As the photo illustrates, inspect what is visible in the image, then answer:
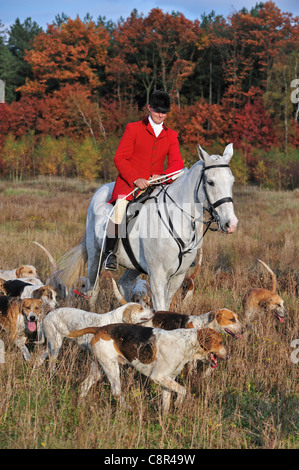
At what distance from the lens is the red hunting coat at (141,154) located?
18.2 feet

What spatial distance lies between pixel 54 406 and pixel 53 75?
117 feet

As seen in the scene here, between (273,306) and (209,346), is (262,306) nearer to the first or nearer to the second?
(273,306)

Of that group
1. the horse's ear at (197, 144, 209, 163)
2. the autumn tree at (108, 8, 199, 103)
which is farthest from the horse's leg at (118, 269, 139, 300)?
the autumn tree at (108, 8, 199, 103)

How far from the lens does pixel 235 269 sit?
339 inches

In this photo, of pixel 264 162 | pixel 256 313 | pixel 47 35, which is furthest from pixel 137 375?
pixel 47 35

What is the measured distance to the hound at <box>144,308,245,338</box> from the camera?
4531mm

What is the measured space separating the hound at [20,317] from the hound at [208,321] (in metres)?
1.30

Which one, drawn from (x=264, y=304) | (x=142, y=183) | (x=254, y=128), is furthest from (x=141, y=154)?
(x=254, y=128)

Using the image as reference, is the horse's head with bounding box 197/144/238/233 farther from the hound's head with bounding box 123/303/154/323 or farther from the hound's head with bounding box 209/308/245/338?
the hound's head with bounding box 123/303/154/323

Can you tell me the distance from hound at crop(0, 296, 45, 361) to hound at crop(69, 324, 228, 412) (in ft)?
4.22

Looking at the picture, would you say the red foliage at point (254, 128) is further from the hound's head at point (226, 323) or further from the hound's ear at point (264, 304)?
the hound's head at point (226, 323)

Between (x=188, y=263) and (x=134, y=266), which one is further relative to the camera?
(x=134, y=266)

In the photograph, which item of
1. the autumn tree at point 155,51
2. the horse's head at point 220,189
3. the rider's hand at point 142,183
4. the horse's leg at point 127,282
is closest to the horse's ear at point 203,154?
the horse's head at point 220,189

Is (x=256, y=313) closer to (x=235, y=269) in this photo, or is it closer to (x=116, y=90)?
(x=235, y=269)
